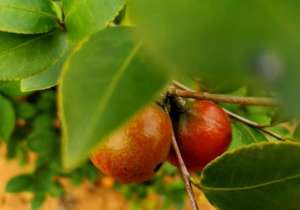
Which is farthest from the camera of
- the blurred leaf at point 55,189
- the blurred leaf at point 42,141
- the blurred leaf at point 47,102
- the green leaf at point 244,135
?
the blurred leaf at point 55,189

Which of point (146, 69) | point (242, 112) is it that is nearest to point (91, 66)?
point (146, 69)

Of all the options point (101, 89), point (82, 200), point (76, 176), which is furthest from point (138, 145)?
point (82, 200)

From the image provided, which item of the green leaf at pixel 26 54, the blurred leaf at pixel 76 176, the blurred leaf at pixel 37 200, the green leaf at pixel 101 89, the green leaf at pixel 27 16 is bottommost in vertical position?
the blurred leaf at pixel 76 176

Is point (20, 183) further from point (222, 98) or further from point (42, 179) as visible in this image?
point (222, 98)

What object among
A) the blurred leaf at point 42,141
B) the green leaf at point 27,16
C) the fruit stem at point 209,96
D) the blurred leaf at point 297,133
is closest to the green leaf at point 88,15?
the green leaf at point 27,16

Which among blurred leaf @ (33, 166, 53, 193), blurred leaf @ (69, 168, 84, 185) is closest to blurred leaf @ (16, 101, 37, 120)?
blurred leaf @ (33, 166, 53, 193)

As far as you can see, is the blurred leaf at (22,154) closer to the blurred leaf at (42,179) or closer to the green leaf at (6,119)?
the blurred leaf at (42,179)
